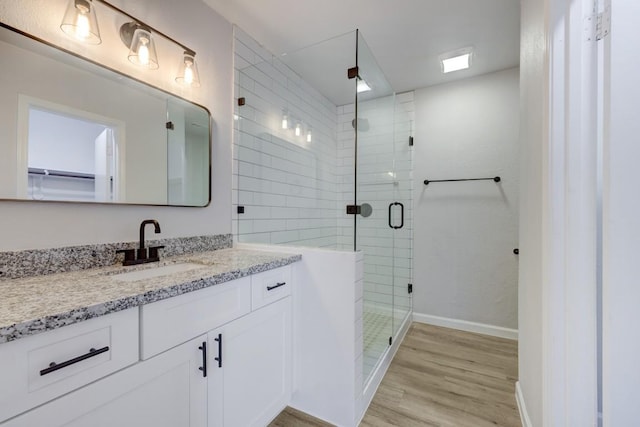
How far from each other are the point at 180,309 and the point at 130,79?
1.17 metres

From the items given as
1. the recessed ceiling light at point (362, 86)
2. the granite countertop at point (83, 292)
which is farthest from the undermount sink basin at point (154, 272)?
the recessed ceiling light at point (362, 86)

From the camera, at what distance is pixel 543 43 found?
3.50ft

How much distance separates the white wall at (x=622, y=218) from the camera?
2.38ft

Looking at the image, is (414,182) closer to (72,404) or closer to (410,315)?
(410,315)

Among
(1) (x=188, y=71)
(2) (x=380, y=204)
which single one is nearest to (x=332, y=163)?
(2) (x=380, y=204)

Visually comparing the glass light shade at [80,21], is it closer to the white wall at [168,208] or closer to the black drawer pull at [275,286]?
the white wall at [168,208]

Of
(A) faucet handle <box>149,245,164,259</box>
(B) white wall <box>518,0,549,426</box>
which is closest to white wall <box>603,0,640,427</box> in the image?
(B) white wall <box>518,0,549,426</box>

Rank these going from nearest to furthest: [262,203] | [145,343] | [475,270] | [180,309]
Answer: [145,343] < [180,309] < [262,203] < [475,270]

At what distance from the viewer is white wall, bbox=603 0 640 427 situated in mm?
724

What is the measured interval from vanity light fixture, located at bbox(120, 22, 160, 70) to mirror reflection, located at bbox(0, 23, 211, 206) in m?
0.13

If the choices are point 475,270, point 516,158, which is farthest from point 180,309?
point 516,158

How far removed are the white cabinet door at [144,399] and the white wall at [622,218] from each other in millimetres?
1325

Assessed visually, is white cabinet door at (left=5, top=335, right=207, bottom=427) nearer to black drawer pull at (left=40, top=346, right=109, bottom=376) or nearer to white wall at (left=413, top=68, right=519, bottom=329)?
black drawer pull at (left=40, top=346, right=109, bottom=376)

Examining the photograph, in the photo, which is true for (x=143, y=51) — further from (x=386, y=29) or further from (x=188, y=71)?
(x=386, y=29)
